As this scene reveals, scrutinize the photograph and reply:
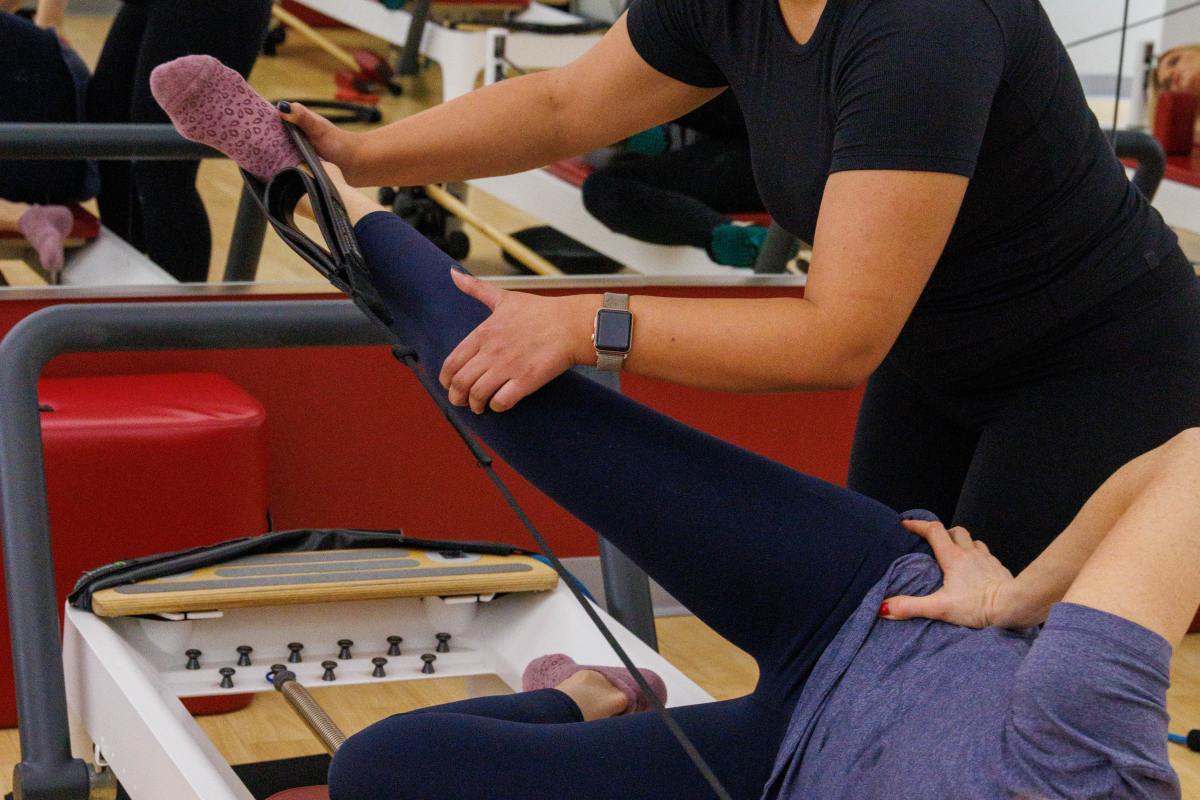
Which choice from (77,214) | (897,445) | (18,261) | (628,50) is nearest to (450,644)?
(897,445)

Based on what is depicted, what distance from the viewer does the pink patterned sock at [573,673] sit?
61.6 inches

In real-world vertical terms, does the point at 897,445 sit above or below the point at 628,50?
below

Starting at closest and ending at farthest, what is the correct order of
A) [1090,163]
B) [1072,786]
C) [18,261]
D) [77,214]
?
[1072,786] < [1090,163] < [18,261] < [77,214]

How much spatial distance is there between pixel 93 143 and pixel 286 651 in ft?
3.78

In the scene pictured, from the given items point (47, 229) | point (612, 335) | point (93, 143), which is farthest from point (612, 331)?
point (47, 229)

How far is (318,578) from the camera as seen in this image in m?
1.87

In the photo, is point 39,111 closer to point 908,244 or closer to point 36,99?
point 36,99

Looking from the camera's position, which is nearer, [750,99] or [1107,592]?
[1107,592]

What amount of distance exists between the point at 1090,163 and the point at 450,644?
3.14 feet

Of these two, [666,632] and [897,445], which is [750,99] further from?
[666,632]

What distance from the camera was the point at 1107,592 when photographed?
1046mm

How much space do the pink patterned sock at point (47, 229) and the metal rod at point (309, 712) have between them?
4.59 feet

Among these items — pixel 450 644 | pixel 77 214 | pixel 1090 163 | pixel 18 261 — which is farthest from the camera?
pixel 77 214

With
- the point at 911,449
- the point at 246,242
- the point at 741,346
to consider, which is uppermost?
the point at 741,346
